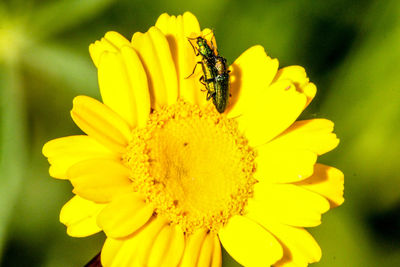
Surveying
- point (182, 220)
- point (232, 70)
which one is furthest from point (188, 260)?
point (232, 70)

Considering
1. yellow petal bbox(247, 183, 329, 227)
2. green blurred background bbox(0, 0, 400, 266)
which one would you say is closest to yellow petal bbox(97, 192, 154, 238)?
yellow petal bbox(247, 183, 329, 227)

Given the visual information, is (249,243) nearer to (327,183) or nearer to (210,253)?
(210,253)

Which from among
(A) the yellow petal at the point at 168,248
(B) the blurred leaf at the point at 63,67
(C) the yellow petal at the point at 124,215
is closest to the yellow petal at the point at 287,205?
(A) the yellow petal at the point at 168,248

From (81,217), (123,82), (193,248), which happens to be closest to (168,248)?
(193,248)

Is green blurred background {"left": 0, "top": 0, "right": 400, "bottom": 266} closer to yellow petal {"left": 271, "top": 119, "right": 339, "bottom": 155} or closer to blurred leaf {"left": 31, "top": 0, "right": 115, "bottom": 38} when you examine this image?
blurred leaf {"left": 31, "top": 0, "right": 115, "bottom": 38}

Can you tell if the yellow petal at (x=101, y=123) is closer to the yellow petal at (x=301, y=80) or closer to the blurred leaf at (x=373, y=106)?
the yellow petal at (x=301, y=80)

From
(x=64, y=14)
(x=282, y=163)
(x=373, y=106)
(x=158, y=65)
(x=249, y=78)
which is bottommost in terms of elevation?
(x=373, y=106)
